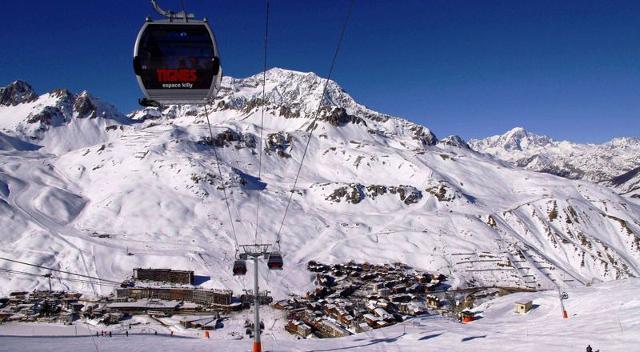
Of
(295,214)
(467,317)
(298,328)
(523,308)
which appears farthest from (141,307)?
(295,214)

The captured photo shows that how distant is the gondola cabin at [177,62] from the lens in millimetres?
12336

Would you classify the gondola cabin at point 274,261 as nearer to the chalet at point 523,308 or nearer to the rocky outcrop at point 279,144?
the chalet at point 523,308

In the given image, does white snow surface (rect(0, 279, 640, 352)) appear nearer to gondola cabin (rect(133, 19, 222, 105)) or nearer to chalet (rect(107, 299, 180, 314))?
gondola cabin (rect(133, 19, 222, 105))

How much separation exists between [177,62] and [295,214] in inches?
4160

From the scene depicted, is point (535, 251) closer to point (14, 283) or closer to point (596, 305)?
point (596, 305)

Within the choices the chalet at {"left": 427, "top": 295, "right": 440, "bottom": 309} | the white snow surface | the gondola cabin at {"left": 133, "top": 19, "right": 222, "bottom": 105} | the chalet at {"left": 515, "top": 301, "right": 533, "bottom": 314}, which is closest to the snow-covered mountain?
the chalet at {"left": 427, "top": 295, "right": 440, "bottom": 309}

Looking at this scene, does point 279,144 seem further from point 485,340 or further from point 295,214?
point 485,340

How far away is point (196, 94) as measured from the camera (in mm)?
12531

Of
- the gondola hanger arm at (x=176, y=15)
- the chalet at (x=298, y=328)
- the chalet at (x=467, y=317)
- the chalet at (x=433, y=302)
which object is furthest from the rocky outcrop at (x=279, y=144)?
the gondola hanger arm at (x=176, y=15)

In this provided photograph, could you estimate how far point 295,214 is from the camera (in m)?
117

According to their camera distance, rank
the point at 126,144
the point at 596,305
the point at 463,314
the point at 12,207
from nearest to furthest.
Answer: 1. the point at 596,305
2. the point at 463,314
3. the point at 12,207
4. the point at 126,144

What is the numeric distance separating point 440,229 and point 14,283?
84865mm

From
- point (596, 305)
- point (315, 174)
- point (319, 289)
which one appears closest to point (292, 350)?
point (596, 305)

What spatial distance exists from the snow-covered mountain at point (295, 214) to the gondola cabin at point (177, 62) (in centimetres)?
6547
